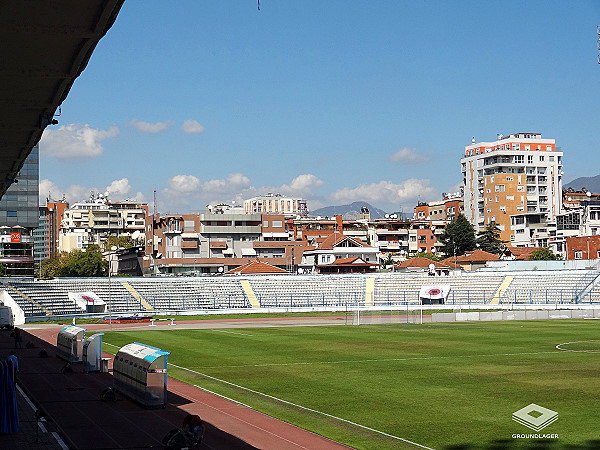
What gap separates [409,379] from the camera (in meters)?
37.1

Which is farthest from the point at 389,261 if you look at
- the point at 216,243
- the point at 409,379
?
the point at 409,379

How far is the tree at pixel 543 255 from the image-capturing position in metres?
139

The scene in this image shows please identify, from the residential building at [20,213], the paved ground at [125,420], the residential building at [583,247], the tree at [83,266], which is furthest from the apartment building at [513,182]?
the paved ground at [125,420]

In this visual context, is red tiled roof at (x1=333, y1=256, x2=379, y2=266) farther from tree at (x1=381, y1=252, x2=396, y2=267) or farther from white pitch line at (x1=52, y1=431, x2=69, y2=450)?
white pitch line at (x1=52, y1=431, x2=69, y2=450)

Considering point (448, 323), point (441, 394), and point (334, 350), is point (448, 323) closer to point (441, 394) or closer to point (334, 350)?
point (334, 350)

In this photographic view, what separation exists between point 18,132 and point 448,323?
5508cm

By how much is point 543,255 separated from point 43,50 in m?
135

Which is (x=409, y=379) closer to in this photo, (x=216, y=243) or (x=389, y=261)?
(x=216, y=243)

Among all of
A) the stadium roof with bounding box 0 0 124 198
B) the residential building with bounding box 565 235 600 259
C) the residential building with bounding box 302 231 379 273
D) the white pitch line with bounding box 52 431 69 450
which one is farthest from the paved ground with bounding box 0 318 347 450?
the residential building with bounding box 565 235 600 259

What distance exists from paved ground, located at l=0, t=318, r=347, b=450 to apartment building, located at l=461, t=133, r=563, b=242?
14782 cm

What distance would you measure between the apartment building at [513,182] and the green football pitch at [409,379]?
117461 millimetres

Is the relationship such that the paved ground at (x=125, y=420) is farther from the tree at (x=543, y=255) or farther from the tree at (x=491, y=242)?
the tree at (x=491, y=242)

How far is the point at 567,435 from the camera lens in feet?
79.1

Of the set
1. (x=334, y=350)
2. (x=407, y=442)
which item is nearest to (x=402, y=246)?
(x=334, y=350)
